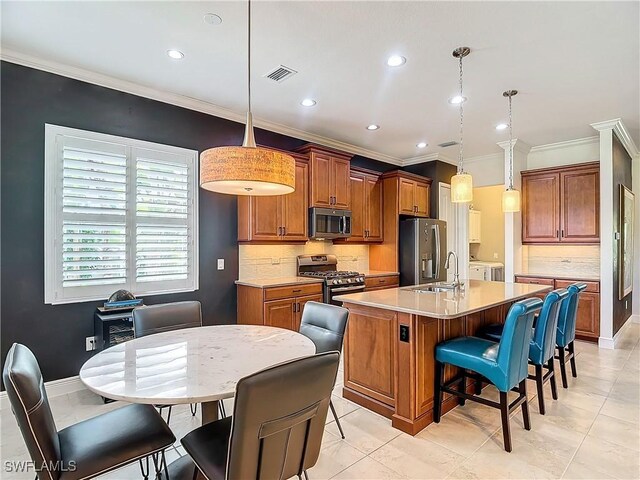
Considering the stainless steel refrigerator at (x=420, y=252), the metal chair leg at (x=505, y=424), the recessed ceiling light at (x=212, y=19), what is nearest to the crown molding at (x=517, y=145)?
the stainless steel refrigerator at (x=420, y=252)

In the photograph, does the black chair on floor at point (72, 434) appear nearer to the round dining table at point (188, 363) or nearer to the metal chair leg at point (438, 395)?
the round dining table at point (188, 363)

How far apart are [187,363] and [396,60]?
2.81m

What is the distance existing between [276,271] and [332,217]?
42.2 inches

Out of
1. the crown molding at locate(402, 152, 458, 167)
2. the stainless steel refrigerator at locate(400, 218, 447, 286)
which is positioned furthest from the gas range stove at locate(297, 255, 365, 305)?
the crown molding at locate(402, 152, 458, 167)

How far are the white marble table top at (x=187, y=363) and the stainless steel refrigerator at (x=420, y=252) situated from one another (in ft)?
12.0

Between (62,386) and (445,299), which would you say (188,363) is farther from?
(62,386)

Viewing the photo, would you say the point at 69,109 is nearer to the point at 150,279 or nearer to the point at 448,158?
the point at 150,279

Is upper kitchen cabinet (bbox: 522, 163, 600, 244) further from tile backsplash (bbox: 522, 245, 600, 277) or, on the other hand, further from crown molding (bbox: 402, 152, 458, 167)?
crown molding (bbox: 402, 152, 458, 167)

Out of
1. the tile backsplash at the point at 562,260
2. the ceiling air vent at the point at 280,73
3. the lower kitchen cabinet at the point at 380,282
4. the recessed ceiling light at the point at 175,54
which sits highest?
the ceiling air vent at the point at 280,73

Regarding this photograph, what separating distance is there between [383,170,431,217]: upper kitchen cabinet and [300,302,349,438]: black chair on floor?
11.6 feet

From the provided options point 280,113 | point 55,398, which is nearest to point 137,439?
point 55,398

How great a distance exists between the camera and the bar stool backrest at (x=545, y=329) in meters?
2.76

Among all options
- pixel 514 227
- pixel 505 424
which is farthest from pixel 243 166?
pixel 514 227

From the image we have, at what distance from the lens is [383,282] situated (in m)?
5.38
